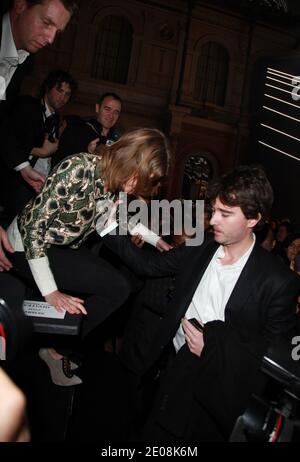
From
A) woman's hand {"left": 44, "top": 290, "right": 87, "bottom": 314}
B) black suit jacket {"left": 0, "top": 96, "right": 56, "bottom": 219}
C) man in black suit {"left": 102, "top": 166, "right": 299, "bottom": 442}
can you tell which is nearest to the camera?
man in black suit {"left": 102, "top": 166, "right": 299, "bottom": 442}

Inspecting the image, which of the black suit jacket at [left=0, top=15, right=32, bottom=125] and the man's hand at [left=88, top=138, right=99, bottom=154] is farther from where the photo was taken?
the man's hand at [left=88, top=138, right=99, bottom=154]

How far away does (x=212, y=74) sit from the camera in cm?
1491

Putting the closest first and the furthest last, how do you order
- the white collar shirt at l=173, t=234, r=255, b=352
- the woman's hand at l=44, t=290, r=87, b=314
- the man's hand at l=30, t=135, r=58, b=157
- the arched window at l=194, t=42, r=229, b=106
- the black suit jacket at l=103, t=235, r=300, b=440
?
the black suit jacket at l=103, t=235, r=300, b=440
the woman's hand at l=44, t=290, r=87, b=314
the white collar shirt at l=173, t=234, r=255, b=352
the man's hand at l=30, t=135, r=58, b=157
the arched window at l=194, t=42, r=229, b=106

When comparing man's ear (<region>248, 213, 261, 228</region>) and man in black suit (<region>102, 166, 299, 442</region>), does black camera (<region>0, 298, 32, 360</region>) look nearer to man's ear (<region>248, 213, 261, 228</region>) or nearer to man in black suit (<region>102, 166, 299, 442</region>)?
man in black suit (<region>102, 166, 299, 442</region>)

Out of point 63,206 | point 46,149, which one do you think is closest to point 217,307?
point 63,206

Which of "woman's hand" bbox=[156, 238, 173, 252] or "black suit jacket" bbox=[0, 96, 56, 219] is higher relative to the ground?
"black suit jacket" bbox=[0, 96, 56, 219]

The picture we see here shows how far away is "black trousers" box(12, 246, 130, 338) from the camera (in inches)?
83.1

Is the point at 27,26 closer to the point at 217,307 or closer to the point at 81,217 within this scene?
the point at 81,217

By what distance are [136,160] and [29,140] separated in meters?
1.27

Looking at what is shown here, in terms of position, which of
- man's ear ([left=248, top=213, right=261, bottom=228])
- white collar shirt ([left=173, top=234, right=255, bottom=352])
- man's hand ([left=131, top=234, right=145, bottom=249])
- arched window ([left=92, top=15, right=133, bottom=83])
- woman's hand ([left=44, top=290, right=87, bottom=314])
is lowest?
woman's hand ([left=44, top=290, right=87, bottom=314])

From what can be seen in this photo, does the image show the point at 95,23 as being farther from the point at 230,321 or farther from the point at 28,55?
the point at 230,321

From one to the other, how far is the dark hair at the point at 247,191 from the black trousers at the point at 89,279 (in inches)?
34.8

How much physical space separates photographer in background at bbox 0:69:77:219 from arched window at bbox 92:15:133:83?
1154cm

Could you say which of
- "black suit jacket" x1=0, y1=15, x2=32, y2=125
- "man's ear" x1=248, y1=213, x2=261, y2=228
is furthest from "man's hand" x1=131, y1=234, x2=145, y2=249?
"black suit jacket" x1=0, y1=15, x2=32, y2=125
